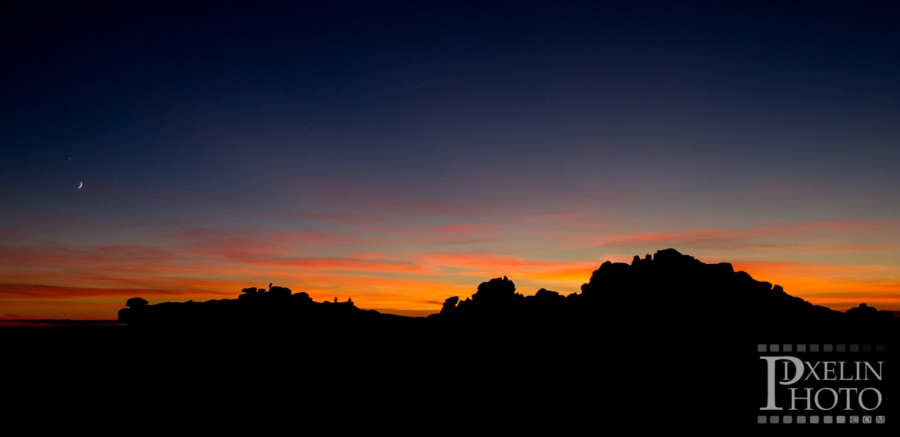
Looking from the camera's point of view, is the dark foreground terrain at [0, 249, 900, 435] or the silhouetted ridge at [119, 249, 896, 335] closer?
the dark foreground terrain at [0, 249, 900, 435]

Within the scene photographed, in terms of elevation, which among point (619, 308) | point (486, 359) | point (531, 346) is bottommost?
point (486, 359)

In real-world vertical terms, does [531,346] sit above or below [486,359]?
above

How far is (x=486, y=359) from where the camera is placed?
4391 centimetres

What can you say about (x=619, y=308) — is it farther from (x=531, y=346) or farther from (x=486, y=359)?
(x=486, y=359)

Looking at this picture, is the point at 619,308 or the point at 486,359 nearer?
the point at 486,359

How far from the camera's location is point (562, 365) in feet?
136

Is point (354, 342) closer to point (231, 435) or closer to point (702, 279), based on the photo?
point (231, 435)

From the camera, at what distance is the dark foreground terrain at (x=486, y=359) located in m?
36.8

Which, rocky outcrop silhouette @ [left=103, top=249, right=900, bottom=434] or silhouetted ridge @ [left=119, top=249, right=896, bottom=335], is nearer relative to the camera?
rocky outcrop silhouette @ [left=103, top=249, right=900, bottom=434]

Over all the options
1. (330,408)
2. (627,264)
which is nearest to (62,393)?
(330,408)

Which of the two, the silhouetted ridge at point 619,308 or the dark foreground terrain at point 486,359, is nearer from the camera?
the dark foreground terrain at point 486,359

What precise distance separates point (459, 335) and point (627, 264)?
16.3m

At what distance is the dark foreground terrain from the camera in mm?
36750

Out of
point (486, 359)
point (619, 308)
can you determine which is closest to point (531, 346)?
point (486, 359)
